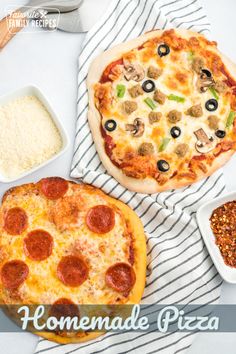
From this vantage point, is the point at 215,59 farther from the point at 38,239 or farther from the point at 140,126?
the point at 38,239

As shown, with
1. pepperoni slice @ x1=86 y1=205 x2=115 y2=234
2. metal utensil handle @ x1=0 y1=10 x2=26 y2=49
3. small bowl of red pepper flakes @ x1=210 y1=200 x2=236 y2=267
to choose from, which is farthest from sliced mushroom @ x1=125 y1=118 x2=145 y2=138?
metal utensil handle @ x1=0 y1=10 x2=26 y2=49

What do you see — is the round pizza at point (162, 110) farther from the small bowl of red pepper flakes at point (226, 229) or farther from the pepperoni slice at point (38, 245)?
the pepperoni slice at point (38, 245)

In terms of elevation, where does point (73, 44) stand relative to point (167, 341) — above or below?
above

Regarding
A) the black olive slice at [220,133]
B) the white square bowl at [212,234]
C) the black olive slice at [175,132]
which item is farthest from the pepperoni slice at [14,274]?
the black olive slice at [220,133]

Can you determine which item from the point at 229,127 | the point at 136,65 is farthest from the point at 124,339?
the point at 136,65

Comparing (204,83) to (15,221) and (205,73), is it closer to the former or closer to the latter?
(205,73)

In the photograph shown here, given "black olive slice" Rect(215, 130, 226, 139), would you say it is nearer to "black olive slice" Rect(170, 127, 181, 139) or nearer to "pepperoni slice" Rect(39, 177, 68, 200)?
"black olive slice" Rect(170, 127, 181, 139)

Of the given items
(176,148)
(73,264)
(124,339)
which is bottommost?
(124,339)

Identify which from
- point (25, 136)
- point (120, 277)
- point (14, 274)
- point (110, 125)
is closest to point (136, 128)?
point (110, 125)
